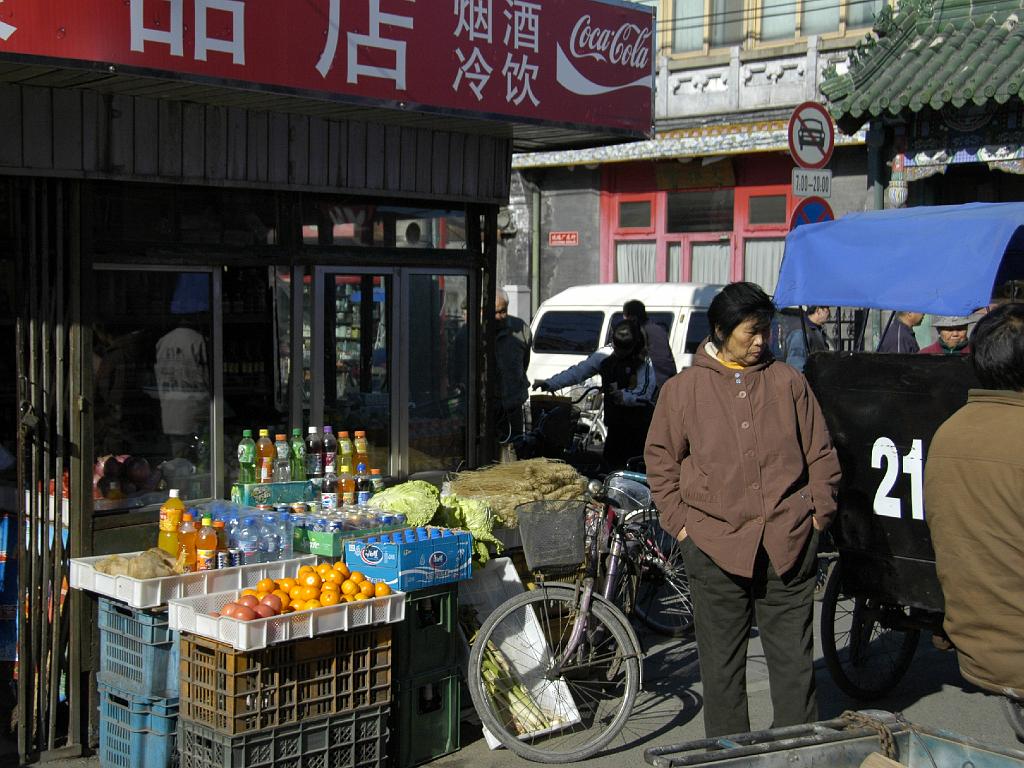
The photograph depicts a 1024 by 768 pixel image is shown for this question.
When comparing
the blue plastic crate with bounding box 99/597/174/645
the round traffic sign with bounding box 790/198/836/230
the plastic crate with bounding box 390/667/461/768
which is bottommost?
the plastic crate with bounding box 390/667/461/768

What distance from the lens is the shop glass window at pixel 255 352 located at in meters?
6.41

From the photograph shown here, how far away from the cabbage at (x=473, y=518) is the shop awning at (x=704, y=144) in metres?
12.0

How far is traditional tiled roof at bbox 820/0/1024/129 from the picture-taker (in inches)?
494

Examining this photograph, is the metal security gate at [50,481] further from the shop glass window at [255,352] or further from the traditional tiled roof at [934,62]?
the traditional tiled roof at [934,62]

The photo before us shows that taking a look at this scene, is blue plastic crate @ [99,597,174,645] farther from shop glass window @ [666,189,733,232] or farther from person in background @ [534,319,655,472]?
shop glass window @ [666,189,733,232]

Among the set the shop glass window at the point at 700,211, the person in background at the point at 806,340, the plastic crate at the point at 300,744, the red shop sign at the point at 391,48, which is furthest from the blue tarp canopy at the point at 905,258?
the shop glass window at the point at 700,211

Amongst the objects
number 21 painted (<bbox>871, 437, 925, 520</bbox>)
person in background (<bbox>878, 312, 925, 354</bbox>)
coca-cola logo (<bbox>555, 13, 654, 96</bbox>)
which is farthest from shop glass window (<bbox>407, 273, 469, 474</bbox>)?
person in background (<bbox>878, 312, 925, 354</bbox>)

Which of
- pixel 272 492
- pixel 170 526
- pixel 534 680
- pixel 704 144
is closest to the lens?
pixel 170 526

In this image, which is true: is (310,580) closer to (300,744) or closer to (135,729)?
(300,744)

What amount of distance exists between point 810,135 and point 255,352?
5119 mm

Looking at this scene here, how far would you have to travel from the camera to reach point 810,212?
30.5 ft

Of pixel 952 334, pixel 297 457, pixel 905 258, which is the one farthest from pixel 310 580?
pixel 952 334

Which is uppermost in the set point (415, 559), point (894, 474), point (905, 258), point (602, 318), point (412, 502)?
point (905, 258)

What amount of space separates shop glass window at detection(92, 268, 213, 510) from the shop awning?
11.8 meters
